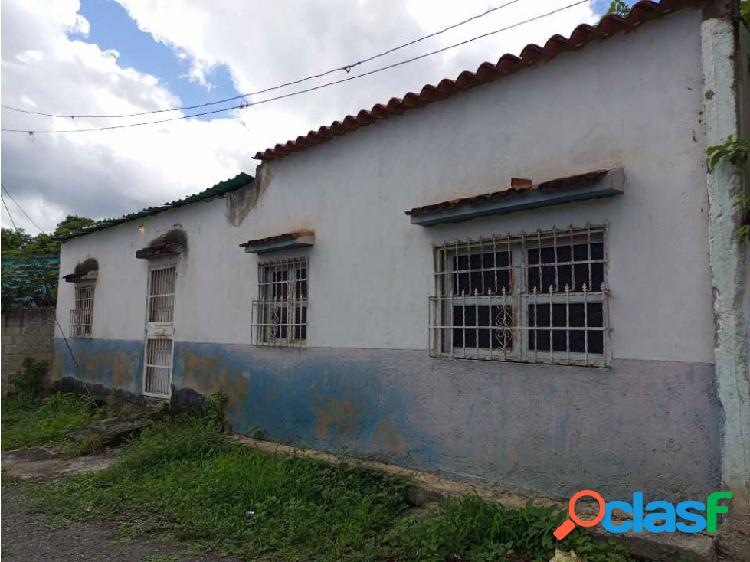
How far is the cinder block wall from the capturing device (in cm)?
1120

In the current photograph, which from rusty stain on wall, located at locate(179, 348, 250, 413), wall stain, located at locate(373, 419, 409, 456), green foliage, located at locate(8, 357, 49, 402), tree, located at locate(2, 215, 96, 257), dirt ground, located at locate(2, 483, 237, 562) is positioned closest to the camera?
dirt ground, located at locate(2, 483, 237, 562)

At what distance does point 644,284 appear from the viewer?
365 centimetres

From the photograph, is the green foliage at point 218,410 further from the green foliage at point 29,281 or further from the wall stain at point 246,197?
the green foliage at point 29,281

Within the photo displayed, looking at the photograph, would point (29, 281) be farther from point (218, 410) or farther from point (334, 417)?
point (334, 417)

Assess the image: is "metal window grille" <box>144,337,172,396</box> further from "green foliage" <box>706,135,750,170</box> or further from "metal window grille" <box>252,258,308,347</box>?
"green foliage" <box>706,135,750,170</box>

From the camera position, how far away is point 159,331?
28.5 feet

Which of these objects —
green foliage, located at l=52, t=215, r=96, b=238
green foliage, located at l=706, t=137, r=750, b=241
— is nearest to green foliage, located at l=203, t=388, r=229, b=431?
green foliage, located at l=706, t=137, r=750, b=241

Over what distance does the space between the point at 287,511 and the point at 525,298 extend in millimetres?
2557

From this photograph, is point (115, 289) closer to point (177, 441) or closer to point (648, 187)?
point (177, 441)

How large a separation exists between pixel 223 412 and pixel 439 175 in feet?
14.0

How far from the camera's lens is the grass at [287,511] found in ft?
11.7

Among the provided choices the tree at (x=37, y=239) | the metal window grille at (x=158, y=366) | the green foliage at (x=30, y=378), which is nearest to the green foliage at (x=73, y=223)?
the tree at (x=37, y=239)
